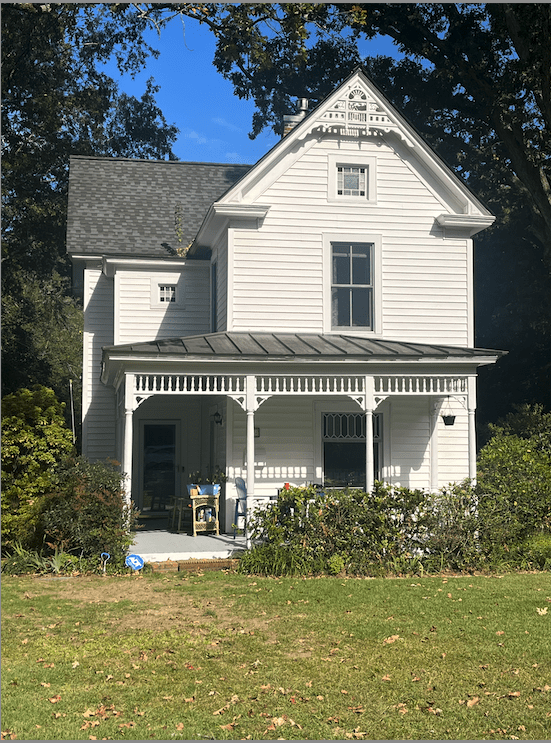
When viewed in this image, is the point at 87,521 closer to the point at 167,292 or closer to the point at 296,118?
the point at 167,292

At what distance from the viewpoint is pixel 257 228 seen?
17.1 m

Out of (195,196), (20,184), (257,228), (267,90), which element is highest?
(267,90)

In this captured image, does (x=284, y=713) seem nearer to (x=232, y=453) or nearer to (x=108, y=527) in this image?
(x=108, y=527)

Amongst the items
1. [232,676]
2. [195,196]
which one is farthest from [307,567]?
[195,196]

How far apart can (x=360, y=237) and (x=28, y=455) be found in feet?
28.0

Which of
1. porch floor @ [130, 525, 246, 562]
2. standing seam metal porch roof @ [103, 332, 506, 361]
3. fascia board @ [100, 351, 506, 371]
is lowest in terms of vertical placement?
porch floor @ [130, 525, 246, 562]

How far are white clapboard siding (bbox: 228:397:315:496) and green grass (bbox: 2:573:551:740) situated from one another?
4272mm

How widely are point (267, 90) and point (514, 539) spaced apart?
25047 mm

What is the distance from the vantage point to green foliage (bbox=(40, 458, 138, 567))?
1295 centimetres

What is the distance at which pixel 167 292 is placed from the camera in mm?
19469

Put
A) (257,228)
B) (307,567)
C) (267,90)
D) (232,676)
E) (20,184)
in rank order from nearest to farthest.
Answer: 1. (232,676)
2. (307,567)
3. (257,228)
4. (20,184)
5. (267,90)

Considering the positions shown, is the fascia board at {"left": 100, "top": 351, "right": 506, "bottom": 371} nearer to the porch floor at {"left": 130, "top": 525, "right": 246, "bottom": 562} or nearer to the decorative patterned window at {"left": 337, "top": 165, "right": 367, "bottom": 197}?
the porch floor at {"left": 130, "top": 525, "right": 246, "bottom": 562}

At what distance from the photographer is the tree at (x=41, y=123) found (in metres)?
27.0

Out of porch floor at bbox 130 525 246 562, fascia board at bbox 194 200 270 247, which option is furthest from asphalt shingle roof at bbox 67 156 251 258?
porch floor at bbox 130 525 246 562
